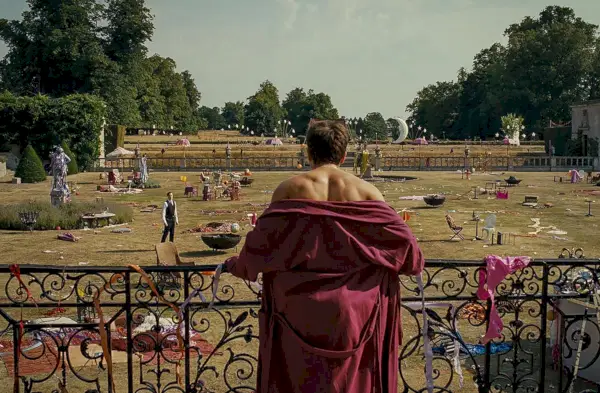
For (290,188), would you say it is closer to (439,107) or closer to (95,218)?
(95,218)

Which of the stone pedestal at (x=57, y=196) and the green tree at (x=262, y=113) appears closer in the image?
the stone pedestal at (x=57, y=196)

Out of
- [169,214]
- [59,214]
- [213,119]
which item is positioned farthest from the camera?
[213,119]

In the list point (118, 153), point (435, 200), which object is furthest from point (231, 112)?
point (435, 200)

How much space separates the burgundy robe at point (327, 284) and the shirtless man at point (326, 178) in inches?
3.1

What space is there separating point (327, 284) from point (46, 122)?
49180 mm

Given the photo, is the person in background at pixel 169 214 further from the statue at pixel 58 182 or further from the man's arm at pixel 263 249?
the man's arm at pixel 263 249

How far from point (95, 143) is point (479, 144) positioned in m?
45.9

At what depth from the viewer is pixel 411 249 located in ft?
12.1

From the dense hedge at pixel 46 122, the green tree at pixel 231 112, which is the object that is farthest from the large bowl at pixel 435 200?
the green tree at pixel 231 112

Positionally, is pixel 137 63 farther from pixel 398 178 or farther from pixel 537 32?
pixel 537 32

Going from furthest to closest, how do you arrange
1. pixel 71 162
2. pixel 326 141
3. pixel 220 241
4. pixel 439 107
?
pixel 439 107 → pixel 71 162 → pixel 220 241 → pixel 326 141

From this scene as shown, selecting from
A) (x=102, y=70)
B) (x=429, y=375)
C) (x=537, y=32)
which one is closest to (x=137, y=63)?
(x=102, y=70)

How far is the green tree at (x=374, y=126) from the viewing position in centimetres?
12581

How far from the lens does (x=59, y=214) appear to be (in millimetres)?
22672
